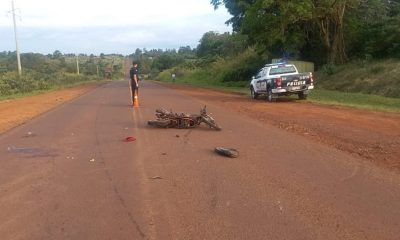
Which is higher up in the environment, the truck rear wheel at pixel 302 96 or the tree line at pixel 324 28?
the tree line at pixel 324 28

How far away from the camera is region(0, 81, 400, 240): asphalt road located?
233 inches

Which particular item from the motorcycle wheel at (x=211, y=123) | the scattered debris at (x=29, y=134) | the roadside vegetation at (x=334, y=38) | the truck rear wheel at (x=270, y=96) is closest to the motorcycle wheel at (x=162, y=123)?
the motorcycle wheel at (x=211, y=123)

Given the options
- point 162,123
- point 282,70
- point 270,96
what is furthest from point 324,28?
point 162,123

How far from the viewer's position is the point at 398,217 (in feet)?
20.4

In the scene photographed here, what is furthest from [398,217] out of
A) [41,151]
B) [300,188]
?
[41,151]

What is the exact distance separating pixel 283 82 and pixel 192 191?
57.2ft

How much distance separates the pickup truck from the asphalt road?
11.9m

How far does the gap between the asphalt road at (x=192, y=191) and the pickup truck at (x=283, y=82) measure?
39.0 feet

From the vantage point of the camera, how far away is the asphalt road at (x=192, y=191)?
591 cm

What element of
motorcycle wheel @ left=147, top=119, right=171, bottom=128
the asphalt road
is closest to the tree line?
motorcycle wheel @ left=147, top=119, right=171, bottom=128

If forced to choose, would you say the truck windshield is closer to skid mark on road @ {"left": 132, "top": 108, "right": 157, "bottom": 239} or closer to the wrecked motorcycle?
skid mark on road @ {"left": 132, "top": 108, "right": 157, "bottom": 239}

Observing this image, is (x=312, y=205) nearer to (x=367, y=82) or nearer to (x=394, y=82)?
(x=394, y=82)

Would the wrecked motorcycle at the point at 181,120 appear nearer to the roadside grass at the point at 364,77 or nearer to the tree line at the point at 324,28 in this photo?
the roadside grass at the point at 364,77

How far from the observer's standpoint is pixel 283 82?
24.4 meters
